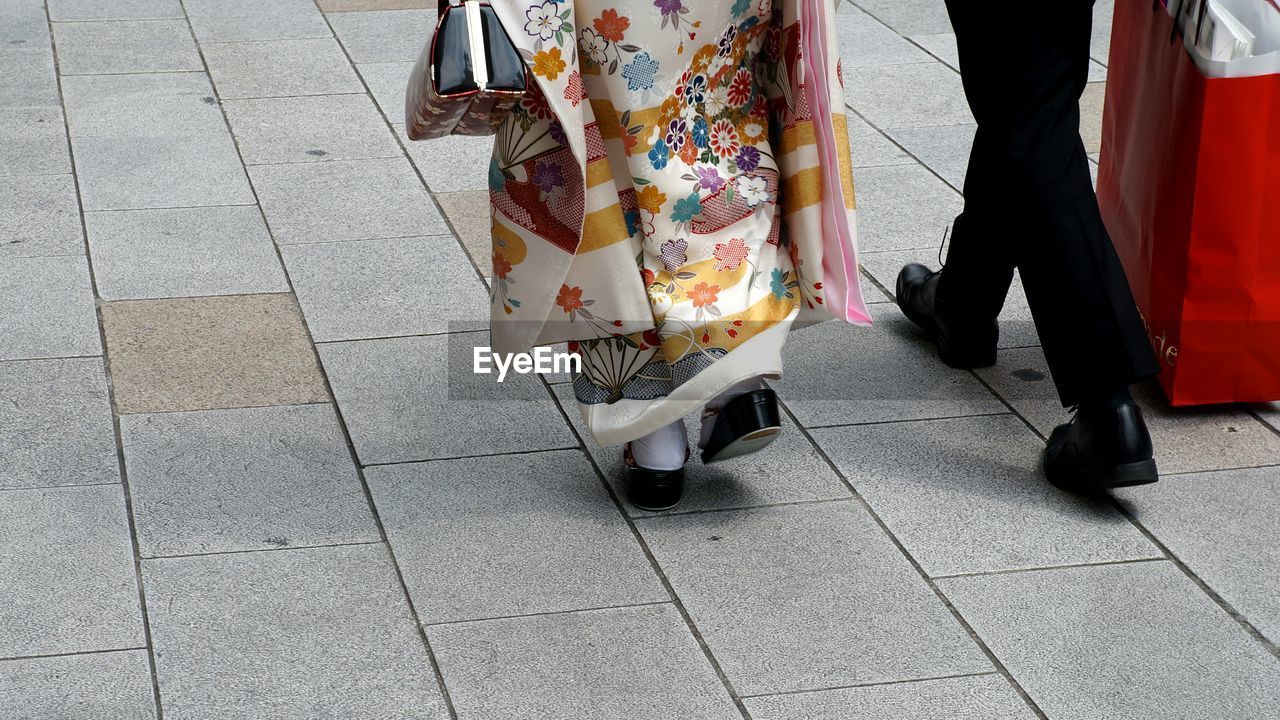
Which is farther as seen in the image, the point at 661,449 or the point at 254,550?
the point at 661,449

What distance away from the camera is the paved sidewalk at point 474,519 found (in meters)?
2.60

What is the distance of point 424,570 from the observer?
2910 millimetres

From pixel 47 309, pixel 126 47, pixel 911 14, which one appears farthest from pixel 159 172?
pixel 911 14

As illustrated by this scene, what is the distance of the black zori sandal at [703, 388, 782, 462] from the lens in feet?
9.96

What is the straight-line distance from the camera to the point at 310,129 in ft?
17.5

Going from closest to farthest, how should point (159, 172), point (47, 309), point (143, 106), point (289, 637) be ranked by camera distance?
point (289, 637), point (47, 309), point (159, 172), point (143, 106)

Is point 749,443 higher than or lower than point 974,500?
higher

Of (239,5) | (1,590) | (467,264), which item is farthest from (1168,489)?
(239,5)

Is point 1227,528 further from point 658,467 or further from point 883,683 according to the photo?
point 658,467

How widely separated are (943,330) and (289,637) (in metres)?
1.83

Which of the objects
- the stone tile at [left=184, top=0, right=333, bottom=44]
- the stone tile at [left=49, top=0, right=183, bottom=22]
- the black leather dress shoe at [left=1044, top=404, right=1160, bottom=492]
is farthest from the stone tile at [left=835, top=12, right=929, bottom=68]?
the black leather dress shoe at [left=1044, top=404, right=1160, bottom=492]

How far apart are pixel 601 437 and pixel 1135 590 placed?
1.05 m

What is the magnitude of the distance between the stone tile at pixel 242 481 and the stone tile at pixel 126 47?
2.88 m

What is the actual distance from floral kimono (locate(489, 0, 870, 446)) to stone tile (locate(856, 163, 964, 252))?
4.83ft
